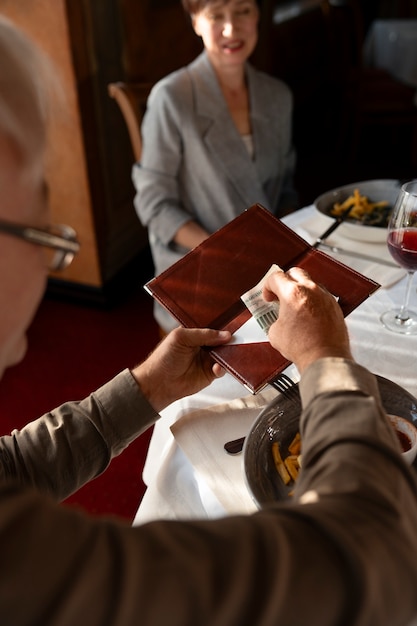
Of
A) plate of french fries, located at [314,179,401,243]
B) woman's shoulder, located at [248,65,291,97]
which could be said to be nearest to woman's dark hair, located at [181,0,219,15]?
woman's shoulder, located at [248,65,291,97]

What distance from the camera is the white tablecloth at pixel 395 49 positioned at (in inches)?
159

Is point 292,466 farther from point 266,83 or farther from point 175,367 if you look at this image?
point 266,83

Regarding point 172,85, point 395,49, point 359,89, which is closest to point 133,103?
point 172,85

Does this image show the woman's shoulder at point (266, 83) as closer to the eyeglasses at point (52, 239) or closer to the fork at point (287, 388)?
the fork at point (287, 388)

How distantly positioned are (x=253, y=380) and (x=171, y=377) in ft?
0.52

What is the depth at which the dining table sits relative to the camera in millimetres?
776

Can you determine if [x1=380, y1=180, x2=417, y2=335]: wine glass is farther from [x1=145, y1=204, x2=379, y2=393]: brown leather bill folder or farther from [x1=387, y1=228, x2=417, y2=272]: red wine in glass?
[x1=145, y1=204, x2=379, y2=393]: brown leather bill folder

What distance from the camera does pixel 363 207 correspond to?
149 centimetres

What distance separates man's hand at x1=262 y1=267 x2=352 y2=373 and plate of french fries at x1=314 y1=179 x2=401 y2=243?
58 centimetres

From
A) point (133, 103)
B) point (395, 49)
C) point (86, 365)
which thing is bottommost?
point (86, 365)

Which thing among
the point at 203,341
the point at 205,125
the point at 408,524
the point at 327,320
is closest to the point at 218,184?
the point at 205,125

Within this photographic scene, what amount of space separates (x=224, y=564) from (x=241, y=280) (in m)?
0.59

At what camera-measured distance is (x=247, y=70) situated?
1930 millimetres

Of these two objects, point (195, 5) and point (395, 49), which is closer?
point (195, 5)
